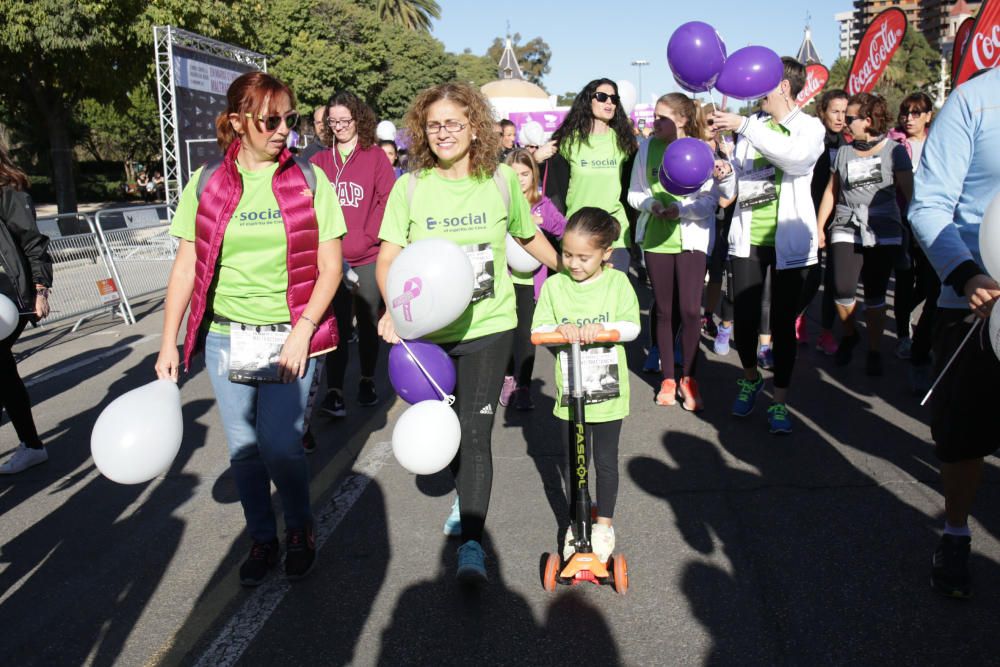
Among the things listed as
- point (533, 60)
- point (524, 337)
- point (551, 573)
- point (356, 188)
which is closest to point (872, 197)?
point (524, 337)

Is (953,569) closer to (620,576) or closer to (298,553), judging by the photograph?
(620,576)

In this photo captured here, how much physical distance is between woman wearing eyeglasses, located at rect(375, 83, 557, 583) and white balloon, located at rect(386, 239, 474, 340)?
262 mm

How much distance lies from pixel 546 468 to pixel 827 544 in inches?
63.7

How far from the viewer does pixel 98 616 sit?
3.22 metres

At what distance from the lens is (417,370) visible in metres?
3.03

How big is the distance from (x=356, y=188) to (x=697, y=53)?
2.43 meters

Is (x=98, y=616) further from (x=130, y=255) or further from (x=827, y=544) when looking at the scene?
(x=130, y=255)

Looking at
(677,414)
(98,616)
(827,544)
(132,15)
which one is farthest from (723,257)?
(132,15)

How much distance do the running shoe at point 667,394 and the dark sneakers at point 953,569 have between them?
2.62 meters

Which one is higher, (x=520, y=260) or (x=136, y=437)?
(x=520, y=260)

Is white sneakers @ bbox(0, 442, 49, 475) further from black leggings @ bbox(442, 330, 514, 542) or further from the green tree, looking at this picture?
the green tree

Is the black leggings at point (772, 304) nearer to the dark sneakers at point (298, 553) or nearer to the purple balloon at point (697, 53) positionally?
the purple balloon at point (697, 53)

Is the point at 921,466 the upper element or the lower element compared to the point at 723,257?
lower

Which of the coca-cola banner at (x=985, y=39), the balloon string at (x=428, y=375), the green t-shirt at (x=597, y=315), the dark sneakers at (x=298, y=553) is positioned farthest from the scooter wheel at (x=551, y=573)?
the coca-cola banner at (x=985, y=39)
